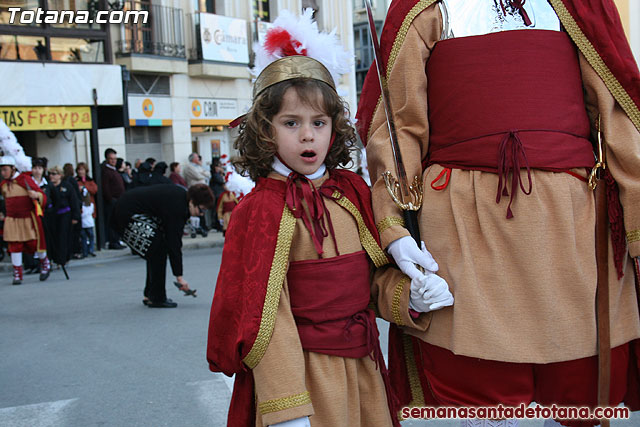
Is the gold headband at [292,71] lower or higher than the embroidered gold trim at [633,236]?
higher

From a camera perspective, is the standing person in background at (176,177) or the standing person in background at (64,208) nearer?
the standing person in background at (64,208)

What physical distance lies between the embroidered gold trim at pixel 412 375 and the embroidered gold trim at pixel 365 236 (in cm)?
31

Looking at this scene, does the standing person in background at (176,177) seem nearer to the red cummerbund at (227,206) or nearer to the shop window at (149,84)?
the red cummerbund at (227,206)

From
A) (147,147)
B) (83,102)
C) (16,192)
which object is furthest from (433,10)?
(147,147)

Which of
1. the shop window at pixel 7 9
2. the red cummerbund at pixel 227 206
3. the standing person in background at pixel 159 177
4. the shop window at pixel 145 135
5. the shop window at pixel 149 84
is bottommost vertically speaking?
the red cummerbund at pixel 227 206

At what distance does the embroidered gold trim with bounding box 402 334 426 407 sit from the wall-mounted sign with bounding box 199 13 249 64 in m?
17.9

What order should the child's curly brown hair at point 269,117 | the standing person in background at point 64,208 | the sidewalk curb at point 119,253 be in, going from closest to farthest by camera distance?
the child's curly brown hair at point 269,117 < the standing person in background at point 64,208 < the sidewalk curb at point 119,253

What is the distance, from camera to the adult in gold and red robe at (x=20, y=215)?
9411 millimetres

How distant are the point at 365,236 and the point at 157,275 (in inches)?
203

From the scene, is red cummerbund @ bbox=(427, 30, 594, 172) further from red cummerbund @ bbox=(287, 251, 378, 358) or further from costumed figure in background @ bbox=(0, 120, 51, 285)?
costumed figure in background @ bbox=(0, 120, 51, 285)

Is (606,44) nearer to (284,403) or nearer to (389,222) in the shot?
(389,222)

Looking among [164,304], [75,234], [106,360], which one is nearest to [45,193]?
[75,234]

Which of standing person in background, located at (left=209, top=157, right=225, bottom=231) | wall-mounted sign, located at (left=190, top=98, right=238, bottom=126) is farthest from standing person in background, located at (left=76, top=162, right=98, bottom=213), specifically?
wall-mounted sign, located at (left=190, top=98, right=238, bottom=126)

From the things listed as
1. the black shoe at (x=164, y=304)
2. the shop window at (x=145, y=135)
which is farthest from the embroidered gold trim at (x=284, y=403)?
the shop window at (x=145, y=135)
